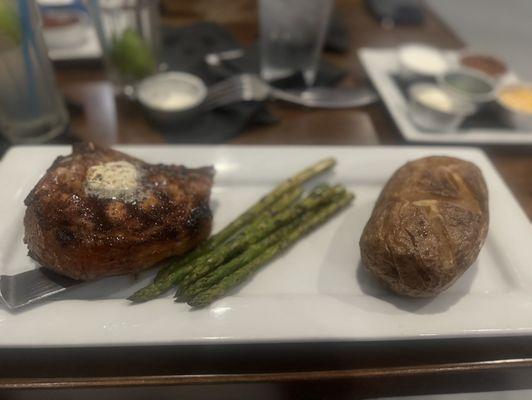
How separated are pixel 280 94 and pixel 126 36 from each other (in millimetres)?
1454

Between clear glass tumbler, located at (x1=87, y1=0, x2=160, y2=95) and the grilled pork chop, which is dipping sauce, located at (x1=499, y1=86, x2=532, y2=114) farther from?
clear glass tumbler, located at (x1=87, y1=0, x2=160, y2=95)

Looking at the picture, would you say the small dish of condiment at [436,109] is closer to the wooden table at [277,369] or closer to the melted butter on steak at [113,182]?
the wooden table at [277,369]

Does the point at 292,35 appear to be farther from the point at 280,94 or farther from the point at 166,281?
the point at 166,281

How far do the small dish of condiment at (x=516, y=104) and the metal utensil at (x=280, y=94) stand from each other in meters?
1.11

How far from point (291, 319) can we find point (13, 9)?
2.70 m

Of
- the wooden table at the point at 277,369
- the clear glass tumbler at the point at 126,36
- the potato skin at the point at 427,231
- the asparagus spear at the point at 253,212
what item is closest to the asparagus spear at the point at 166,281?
the asparagus spear at the point at 253,212

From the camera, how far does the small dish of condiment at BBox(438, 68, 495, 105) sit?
3789mm

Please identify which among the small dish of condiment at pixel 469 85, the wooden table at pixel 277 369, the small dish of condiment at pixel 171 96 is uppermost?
the small dish of condiment at pixel 171 96

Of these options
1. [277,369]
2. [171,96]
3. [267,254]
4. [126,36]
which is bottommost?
[277,369]

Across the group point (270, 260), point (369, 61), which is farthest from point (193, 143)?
point (369, 61)

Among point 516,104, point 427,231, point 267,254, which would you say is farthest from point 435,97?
point 267,254

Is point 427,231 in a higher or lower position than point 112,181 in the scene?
lower

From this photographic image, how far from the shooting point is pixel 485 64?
4359 millimetres

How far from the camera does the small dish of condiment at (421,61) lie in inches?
169
